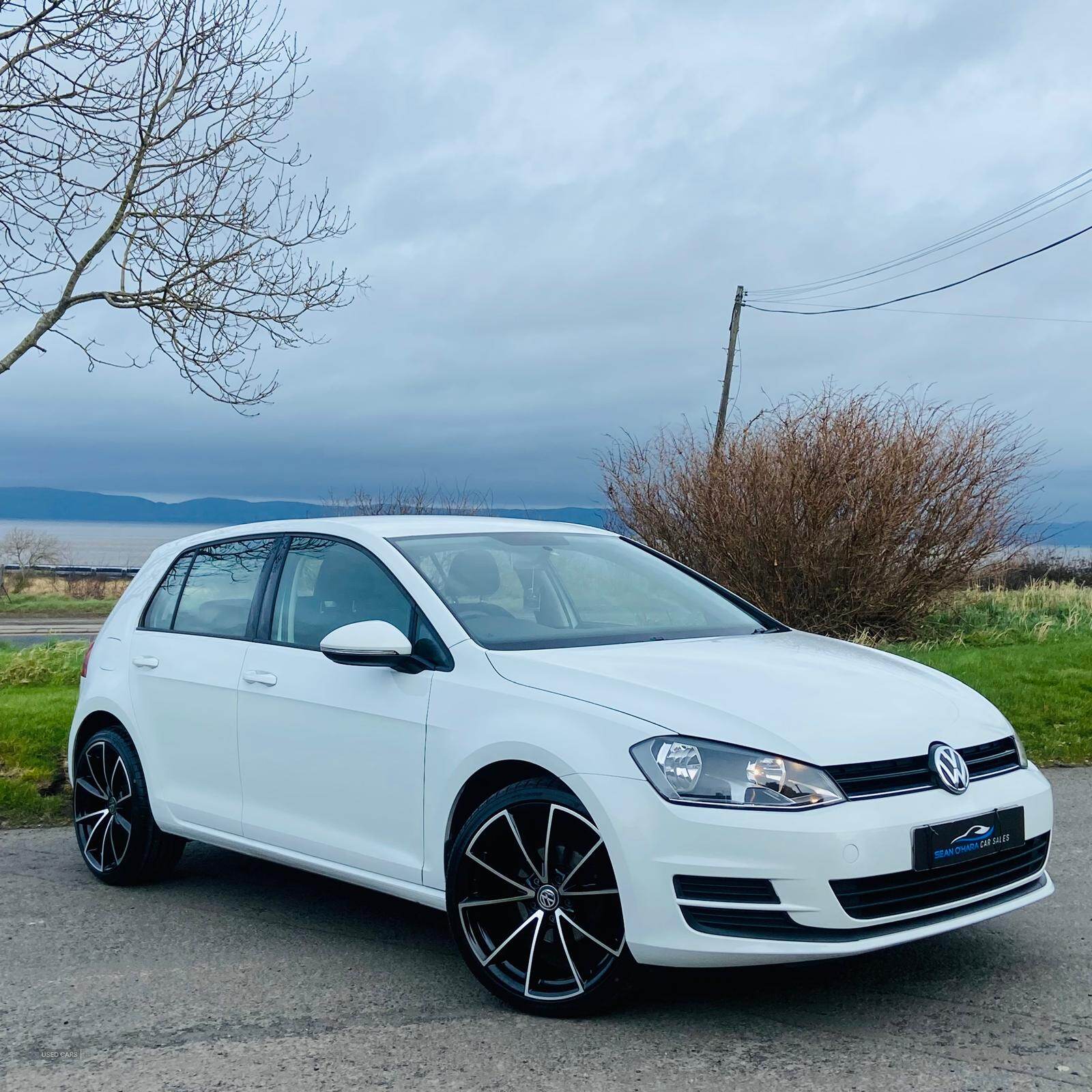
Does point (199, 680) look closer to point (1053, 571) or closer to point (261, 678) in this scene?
point (261, 678)

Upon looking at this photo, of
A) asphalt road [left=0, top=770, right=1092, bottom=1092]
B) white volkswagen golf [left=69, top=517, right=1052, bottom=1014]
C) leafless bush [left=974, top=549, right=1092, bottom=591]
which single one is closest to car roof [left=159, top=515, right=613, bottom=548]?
white volkswagen golf [left=69, top=517, right=1052, bottom=1014]

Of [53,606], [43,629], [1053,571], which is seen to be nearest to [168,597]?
[1053,571]

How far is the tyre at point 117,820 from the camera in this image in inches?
243

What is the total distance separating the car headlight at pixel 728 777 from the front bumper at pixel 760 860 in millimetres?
35

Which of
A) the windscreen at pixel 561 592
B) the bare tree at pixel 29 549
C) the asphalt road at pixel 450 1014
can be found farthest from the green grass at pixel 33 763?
the bare tree at pixel 29 549

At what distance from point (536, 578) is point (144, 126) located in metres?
6.81

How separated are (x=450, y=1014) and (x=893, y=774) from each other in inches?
64.6

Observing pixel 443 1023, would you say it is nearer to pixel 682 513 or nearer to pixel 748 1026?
pixel 748 1026

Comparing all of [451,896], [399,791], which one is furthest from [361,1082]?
[399,791]

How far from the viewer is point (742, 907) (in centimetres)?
391

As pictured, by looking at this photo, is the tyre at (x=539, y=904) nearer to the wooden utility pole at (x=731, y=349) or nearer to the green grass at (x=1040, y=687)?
the green grass at (x=1040, y=687)

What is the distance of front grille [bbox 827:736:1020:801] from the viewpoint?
3.96 m

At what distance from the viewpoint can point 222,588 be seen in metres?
6.15

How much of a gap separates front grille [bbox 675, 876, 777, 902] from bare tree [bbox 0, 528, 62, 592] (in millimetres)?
60105
